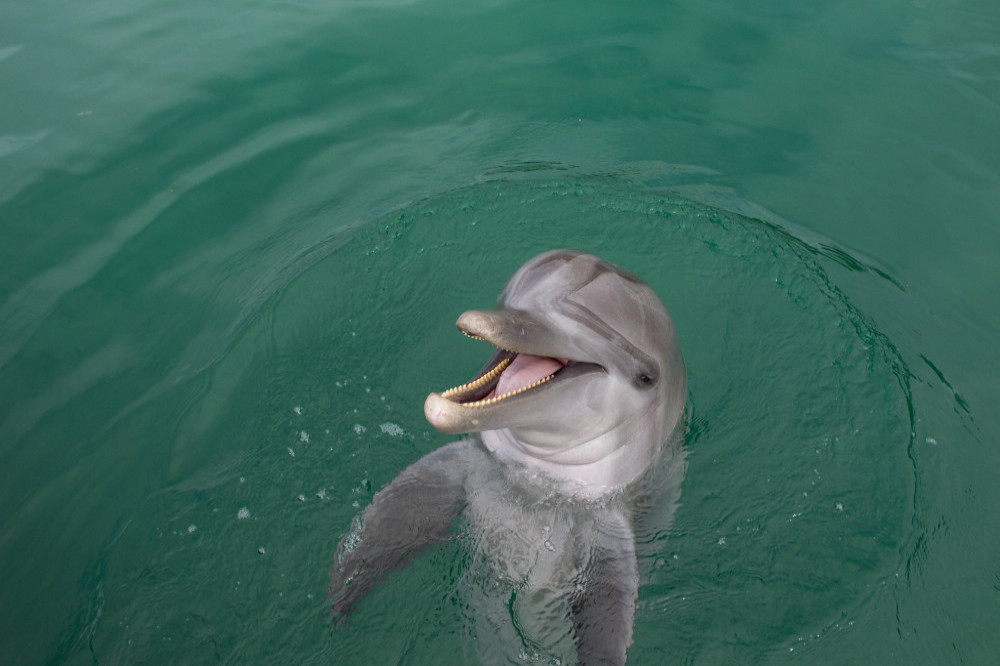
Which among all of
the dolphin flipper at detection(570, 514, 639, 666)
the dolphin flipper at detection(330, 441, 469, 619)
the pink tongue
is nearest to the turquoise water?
the dolphin flipper at detection(330, 441, 469, 619)

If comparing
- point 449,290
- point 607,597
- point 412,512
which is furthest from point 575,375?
point 449,290

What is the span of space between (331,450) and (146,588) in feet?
4.55

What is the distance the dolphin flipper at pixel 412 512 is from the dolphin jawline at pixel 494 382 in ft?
4.18

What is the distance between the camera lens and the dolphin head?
3250 mm

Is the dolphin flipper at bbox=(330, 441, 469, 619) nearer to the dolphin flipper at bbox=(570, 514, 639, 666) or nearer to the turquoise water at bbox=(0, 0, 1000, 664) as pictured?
the turquoise water at bbox=(0, 0, 1000, 664)

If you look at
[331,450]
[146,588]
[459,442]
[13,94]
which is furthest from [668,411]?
[13,94]

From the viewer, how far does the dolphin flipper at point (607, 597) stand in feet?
13.4

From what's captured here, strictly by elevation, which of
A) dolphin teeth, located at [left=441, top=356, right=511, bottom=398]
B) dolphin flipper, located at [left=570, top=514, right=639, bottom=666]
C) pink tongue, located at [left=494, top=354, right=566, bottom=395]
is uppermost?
dolphin teeth, located at [left=441, top=356, right=511, bottom=398]

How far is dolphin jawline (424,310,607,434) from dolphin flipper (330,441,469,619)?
1273 millimetres

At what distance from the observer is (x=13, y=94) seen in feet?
29.7

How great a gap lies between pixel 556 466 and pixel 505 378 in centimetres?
86

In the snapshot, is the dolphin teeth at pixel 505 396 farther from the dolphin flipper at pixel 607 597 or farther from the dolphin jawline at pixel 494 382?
the dolphin flipper at pixel 607 597

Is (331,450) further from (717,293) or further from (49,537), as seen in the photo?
(717,293)

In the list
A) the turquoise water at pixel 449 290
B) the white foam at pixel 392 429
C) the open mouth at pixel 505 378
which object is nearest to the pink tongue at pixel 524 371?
the open mouth at pixel 505 378
